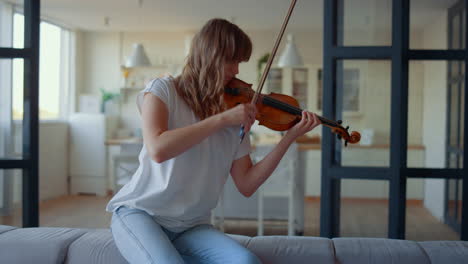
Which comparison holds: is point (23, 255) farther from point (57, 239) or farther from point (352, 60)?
point (352, 60)

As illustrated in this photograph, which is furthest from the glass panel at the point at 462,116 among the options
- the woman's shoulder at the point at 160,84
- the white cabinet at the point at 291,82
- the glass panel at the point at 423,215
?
the white cabinet at the point at 291,82

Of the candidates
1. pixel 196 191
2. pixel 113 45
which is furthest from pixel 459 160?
pixel 113 45

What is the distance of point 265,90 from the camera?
6.48 meters

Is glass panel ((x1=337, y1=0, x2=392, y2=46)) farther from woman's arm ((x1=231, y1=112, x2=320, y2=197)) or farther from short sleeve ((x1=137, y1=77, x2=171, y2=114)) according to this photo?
short sleeve ((x1=137, y1=77, x2=171, y2=114))

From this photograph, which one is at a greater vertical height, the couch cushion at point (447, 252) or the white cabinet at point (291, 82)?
the white cabinet at point (291, 82)

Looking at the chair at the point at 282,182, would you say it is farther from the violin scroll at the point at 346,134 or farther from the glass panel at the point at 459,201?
the violin scroll at the point at 346,134

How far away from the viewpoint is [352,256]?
145 cm

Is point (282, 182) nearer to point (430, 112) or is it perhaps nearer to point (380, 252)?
point (430, 112)

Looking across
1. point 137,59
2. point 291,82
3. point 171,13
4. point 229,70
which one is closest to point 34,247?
point 229,70

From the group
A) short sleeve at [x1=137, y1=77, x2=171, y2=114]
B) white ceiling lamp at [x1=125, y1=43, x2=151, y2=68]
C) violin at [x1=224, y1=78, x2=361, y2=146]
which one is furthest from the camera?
white ceiling lamp at [x1=125, y1=43, x2=151, y2=68]

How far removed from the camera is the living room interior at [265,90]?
2.10 m

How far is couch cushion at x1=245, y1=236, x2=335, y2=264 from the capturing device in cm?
144

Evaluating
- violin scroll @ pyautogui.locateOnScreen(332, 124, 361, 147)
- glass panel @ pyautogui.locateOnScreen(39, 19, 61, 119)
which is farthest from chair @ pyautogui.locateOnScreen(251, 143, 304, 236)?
glass panel @ pyautogui.locateOnScreen(39, 19, 61, 119)

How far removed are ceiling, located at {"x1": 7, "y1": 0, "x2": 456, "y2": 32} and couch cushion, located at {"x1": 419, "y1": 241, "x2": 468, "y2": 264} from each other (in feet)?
11.8
